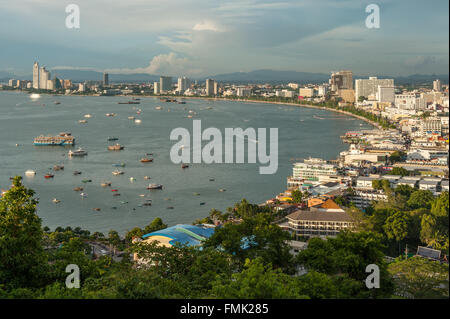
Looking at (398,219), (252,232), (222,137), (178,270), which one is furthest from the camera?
(222,137)

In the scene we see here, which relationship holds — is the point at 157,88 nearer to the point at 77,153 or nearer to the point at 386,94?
the point at 386,94

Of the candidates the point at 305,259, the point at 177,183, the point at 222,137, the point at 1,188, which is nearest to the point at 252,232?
the point at 305,259

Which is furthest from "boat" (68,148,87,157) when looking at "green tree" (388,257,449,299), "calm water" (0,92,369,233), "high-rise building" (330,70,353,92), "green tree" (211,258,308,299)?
"high-rise building" (330,70,353,92)

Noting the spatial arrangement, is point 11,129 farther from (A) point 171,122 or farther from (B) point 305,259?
(B) point 305,259

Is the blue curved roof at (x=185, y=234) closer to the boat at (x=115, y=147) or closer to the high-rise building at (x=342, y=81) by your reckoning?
the boat at (x=115, y=147)

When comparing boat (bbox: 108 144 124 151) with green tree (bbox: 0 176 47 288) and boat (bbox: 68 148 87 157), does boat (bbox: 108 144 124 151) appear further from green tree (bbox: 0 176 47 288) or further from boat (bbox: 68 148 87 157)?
green tree (bbox: 0 176 47 288)
